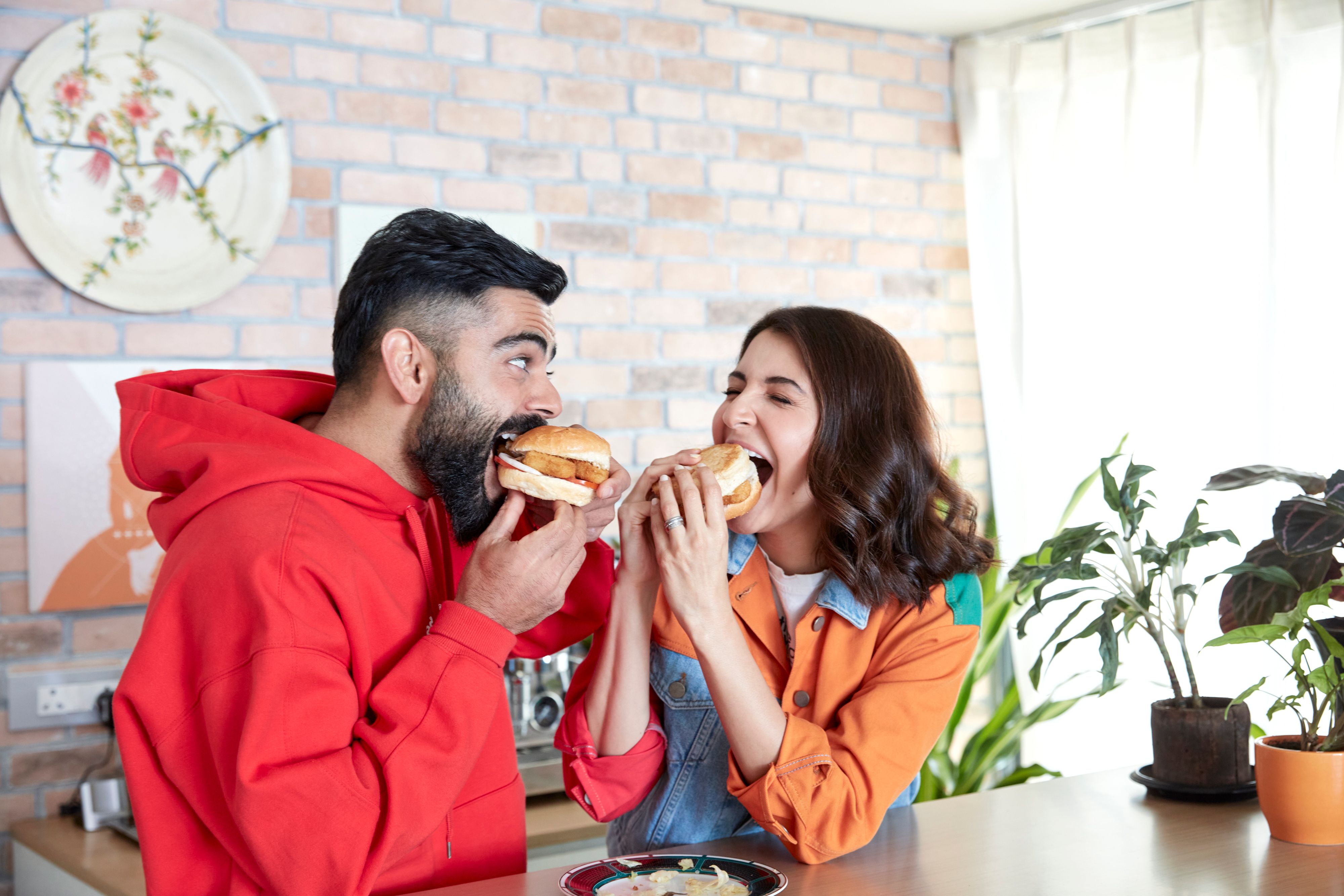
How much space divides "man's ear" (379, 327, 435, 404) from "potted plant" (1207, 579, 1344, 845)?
3.77ft

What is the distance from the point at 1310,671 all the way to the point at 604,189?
2.24 m

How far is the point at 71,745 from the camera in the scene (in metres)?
2.69

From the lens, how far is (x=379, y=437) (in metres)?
1.71

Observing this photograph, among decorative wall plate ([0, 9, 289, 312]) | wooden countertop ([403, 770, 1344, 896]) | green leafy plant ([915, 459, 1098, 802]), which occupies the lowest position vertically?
green leafy plant ([915, 459, 1098, 802])

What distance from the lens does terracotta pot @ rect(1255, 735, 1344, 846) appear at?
1567mm

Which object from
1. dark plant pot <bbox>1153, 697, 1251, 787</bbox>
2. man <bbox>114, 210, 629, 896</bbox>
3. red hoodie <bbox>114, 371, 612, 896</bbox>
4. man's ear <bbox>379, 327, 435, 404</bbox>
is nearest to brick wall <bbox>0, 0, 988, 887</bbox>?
man <bbox>114, 210, 629, 896</bbox>

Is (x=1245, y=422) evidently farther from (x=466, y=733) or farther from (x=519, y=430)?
(x=466, y=733)

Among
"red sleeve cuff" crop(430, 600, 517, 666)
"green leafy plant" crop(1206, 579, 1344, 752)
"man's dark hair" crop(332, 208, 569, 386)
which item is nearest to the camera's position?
"red sleeve cuff" crop(430, 600, 517, 666)

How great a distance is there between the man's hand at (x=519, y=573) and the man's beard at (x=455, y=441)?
0.35ft

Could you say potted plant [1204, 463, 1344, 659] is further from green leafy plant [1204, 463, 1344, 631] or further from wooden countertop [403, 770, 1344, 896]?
wooden countertop [403, 770, 1344, 896]

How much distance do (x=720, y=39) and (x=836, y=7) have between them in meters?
0.37

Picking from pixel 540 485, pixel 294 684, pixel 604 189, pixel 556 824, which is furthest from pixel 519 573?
pixel 604 189

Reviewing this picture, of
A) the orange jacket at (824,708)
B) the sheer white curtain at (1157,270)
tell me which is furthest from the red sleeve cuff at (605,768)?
the sheer white curtain at (1157,270)

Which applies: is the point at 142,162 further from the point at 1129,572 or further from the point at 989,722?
the point at 989,722
